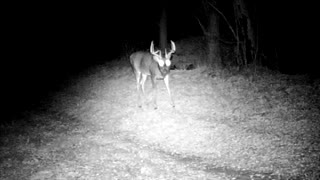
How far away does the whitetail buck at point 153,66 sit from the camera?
10.3 m

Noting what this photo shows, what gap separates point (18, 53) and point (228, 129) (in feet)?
88.8

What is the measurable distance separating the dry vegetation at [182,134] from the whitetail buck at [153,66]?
697 millimetres

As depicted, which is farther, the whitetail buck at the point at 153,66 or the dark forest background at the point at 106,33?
the dark forest background at the point at 106,33

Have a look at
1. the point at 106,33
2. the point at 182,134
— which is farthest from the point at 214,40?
the point at 106,33

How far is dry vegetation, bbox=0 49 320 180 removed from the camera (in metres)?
6.68

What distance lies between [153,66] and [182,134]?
137 inches

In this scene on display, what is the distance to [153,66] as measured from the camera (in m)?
11.2

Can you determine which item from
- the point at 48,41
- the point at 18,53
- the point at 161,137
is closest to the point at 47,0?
the point at 48,41

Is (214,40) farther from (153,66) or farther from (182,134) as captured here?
(182,134)

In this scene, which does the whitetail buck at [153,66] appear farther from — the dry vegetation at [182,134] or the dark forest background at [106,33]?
the dark forest background at [106,33]

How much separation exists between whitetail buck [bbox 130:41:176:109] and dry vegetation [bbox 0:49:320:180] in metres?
0.70

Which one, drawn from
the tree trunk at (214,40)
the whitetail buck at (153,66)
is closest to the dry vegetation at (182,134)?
the whitetail buck at (153,66)

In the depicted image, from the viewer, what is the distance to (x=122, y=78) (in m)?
15.1

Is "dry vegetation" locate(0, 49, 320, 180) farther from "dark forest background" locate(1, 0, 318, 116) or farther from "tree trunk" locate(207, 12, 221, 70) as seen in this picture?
"dark forest background" locate(1, 0, 318, 116)
